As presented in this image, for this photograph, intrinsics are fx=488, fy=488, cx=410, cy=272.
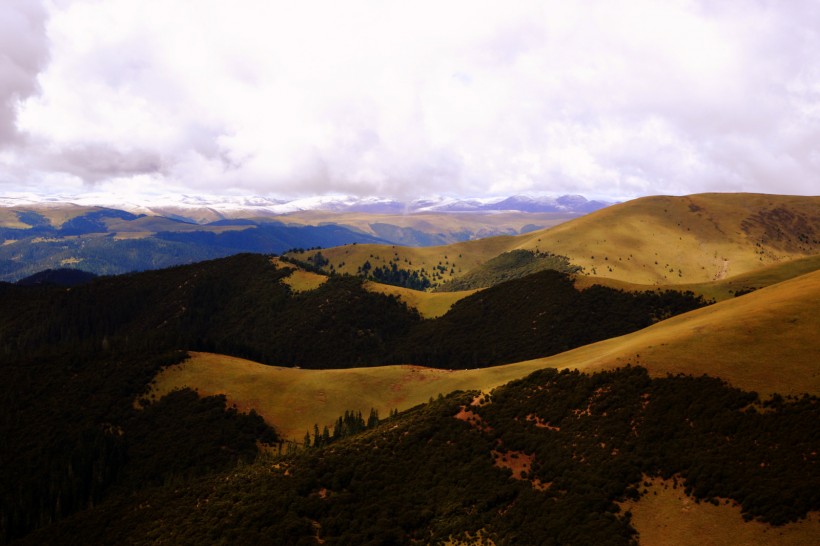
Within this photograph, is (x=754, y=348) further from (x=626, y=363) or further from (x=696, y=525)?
(x=696, y=525)

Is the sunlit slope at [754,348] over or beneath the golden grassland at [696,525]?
over

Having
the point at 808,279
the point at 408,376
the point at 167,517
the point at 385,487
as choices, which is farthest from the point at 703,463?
the point at 408,376

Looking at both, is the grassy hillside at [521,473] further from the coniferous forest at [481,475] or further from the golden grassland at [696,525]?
the golden grassland at [696,525]

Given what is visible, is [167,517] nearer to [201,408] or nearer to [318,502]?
[318,502]

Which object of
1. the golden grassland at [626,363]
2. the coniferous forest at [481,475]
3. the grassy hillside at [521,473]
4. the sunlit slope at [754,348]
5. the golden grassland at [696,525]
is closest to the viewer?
the golden grassland at [696,525]

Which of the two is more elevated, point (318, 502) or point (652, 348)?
point (652, 348)

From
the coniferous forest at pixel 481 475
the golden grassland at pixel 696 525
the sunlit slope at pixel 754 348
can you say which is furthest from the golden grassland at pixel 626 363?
the golden grassland at pixel 696 525

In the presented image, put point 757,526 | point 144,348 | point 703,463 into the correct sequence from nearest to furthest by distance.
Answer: point 757,526
point 703,463
point 144,348
